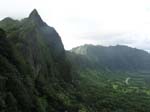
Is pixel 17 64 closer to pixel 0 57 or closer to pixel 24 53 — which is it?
pixel 0 57

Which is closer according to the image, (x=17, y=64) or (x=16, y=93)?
(x=16, y=93)

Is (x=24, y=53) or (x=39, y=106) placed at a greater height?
(x=24, y=53)

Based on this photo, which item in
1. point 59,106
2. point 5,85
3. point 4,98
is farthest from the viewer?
point 59,106

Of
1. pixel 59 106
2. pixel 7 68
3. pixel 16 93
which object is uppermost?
pixel 7 68

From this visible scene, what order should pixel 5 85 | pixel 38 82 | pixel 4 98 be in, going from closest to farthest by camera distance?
pixel 4 98, pixel 5 85, pixel 38 82

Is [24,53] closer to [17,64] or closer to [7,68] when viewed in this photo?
[17,64]

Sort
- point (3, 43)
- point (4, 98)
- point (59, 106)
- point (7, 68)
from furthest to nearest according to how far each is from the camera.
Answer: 1. point (59, 106)
2. point (3, 43)
3. point (7, 68)
4. point (4, 98)

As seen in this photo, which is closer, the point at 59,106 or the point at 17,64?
the point at 17,64

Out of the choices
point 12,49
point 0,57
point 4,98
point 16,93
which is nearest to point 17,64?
point 12,49

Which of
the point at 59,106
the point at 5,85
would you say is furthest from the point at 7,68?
the point at 59,106
